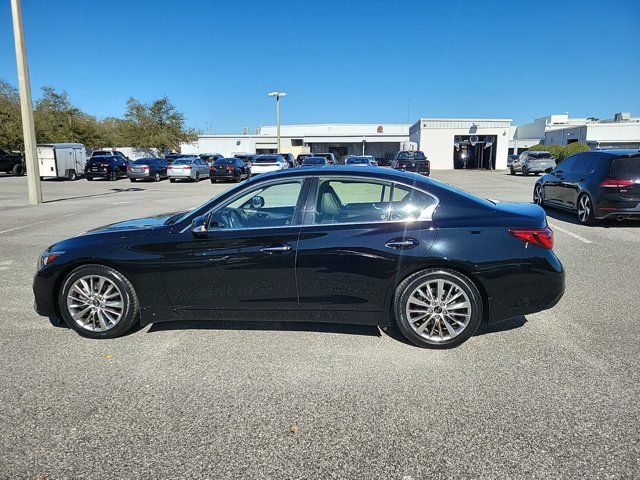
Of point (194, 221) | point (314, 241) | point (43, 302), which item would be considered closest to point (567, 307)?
point (314, 241)

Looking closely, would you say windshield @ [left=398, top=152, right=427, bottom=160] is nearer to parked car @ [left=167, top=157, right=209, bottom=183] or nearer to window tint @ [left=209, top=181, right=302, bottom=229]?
parked car @ [left=167, top=157, right=209, bottom=183]

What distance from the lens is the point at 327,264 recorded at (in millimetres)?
3850

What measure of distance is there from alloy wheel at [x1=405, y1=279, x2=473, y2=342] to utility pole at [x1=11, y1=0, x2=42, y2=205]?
1581 centimetres

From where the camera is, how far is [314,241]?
388 cm

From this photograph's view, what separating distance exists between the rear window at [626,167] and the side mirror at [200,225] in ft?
28.1

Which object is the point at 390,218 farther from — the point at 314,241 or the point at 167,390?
the point at 167,390

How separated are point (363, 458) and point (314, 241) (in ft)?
5.96

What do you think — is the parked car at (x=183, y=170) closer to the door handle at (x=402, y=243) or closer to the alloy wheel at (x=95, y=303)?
the alloy wheel at (x=95, y=303)

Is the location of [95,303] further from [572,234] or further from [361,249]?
[572,234]

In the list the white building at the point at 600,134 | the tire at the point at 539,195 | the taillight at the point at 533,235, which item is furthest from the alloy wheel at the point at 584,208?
the white building at the point at 600,134

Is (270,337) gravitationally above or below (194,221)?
below

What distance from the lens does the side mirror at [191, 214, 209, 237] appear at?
4.00 meters

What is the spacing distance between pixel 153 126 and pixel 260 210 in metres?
56.3

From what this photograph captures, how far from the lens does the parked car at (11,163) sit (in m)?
33.6
